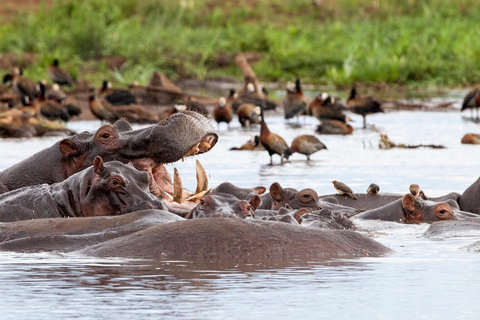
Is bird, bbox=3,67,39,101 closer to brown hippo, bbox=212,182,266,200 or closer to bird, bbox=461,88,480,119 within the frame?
bird, bbox=461,88,480,119

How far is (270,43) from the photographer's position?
103 ft

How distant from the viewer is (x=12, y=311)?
373 centimetres

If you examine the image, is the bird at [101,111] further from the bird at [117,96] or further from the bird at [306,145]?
the bird at [306,145]

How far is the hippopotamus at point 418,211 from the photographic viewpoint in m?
6.82

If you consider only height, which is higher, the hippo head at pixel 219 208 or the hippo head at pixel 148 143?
the hippo head at pixel 148 143

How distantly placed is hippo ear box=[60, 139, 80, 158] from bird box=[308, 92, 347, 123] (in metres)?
11.9

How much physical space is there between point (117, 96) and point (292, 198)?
1195cm

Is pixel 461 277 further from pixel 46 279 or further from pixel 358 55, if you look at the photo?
pixel 358 55

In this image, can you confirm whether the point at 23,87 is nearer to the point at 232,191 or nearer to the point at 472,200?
the point at 232,191

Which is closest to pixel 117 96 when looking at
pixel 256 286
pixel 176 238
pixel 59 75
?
pixel 59 75

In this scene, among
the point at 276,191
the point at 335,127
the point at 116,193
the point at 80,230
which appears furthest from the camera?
the point at 335,127

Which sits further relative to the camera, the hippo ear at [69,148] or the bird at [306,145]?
the bird at [306,145]

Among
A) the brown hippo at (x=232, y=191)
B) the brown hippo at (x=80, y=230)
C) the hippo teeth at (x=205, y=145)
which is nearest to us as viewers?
the brown hippo at (x=80, y=230)

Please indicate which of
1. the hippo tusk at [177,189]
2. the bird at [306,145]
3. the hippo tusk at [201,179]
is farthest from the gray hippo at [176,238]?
the bird at [306,145]
